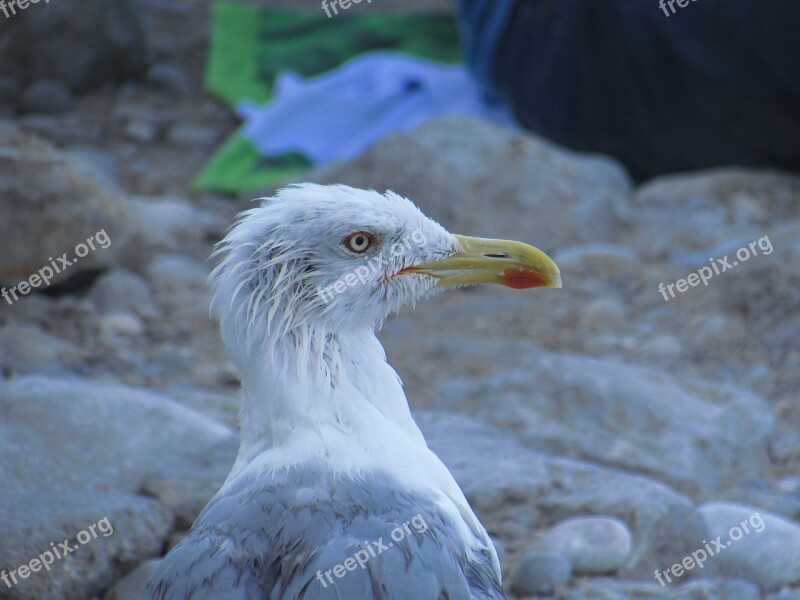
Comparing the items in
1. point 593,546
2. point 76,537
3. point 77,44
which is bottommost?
point 593,546

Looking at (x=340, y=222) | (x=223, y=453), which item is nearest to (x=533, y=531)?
(x=223, y=453)

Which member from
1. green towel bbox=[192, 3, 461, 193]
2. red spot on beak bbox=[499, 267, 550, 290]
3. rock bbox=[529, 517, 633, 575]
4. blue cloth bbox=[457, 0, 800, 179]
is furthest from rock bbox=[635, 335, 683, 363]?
green towel bbox=[192, 3, 461, 193]

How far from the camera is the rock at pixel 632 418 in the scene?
430cm

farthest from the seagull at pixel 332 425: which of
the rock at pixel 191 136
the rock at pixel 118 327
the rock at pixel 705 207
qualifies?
the rock at pixel 191 136

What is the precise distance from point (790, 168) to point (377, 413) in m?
5.13

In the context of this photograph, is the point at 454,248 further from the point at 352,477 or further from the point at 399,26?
the point at 399,26

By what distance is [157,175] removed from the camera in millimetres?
A: 7988

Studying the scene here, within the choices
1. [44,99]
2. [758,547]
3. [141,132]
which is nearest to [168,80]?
[141,132]

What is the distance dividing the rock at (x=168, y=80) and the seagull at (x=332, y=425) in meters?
6.85

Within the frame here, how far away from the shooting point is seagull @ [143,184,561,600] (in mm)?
2383

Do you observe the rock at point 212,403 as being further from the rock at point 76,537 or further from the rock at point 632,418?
the rock at point 76,537

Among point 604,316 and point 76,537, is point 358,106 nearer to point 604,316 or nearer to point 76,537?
point 604,316

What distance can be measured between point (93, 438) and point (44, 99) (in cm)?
575

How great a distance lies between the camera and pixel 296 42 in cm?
930
